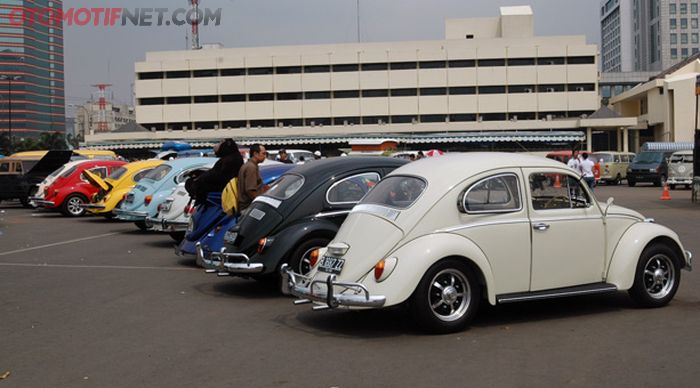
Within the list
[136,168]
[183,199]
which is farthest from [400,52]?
[183,199]

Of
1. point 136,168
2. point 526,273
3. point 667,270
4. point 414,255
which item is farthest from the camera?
point 136,168

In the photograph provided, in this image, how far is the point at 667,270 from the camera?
812 cm

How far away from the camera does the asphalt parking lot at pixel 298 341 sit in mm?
5723

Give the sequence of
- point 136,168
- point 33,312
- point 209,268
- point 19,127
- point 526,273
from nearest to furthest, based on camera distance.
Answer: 1. point 526,273
2. point 33,312
3. point 209,268
4. point 136,168
5. point 19,127

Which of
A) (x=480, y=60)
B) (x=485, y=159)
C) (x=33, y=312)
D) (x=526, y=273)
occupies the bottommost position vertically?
(x=33, y=312)

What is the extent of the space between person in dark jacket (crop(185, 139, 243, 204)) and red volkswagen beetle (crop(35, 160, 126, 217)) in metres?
12.4

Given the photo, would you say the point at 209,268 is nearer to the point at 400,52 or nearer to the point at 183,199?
the point at 183,199

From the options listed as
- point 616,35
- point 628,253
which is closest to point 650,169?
point 628,253

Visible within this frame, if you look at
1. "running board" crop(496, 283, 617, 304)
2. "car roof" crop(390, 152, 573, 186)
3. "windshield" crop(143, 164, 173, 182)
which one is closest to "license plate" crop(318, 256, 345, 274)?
"car roof" crop(390, 152, 573, 186)

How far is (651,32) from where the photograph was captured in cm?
15225

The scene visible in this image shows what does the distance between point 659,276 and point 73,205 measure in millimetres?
19576

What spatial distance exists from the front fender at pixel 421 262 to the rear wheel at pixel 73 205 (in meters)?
18.7

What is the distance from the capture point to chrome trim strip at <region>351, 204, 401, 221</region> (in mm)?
7259

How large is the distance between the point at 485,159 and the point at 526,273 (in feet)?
3.99
